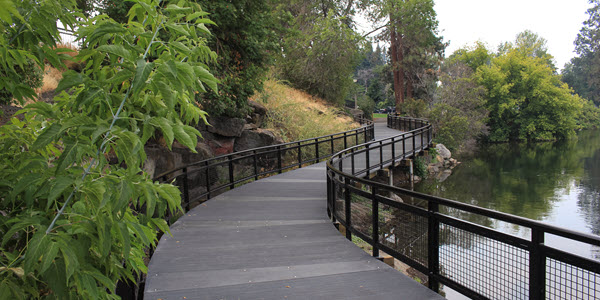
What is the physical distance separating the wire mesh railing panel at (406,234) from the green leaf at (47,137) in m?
4.19

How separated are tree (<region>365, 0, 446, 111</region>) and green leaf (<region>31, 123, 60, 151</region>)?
3562 centimetres

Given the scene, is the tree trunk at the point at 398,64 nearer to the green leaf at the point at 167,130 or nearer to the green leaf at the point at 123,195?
the green leaf at the point at 167,130

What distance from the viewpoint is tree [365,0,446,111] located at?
1407 inches

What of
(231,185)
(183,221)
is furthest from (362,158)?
(183,221)

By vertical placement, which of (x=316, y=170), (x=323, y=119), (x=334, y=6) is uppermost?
(x=334, y=6)

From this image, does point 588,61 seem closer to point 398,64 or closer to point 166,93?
point 398,64

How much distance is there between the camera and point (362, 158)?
565 inches

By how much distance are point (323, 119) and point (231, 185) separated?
13.5 metres

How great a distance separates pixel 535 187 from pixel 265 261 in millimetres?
27394

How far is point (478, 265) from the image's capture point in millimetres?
4703

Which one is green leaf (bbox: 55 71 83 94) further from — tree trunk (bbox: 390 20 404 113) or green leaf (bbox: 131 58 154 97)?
tree trunk (bbox: 390 20 404 113)

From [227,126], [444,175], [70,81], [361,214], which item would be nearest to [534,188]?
[444,175]

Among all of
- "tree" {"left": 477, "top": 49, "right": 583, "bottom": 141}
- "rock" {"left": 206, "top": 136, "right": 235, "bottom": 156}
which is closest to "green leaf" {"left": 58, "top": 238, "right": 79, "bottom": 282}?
"rock" {"left": 206, "top": 136, "right": 235, "bottom": 156}

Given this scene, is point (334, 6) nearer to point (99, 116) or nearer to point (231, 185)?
point (231, 185)
